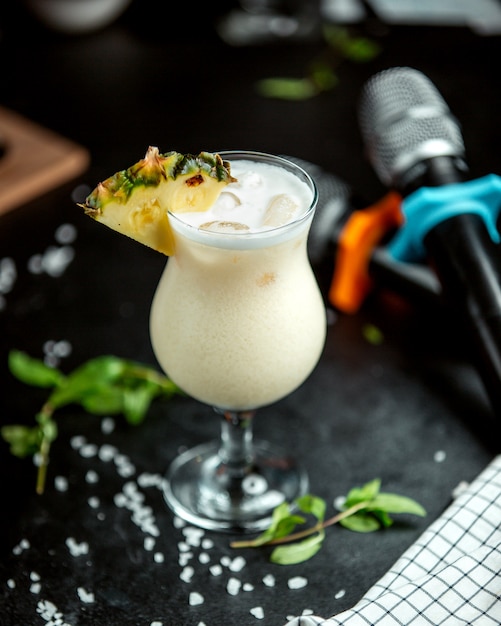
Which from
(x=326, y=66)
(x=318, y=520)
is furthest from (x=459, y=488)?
(x=326, y=66)

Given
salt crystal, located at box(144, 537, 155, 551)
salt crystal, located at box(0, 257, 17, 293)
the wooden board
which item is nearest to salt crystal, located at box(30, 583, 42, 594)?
salt crystal, located at box(144, 537, 155, 551)

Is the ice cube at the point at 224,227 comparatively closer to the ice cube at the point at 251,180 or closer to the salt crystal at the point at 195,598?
the ice cube at the point at 251,180

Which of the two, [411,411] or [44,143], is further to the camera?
[44,143]

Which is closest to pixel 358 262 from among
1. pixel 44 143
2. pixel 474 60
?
pixel 44 143

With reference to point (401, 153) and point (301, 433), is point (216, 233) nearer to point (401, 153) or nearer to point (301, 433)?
point (301, 433)

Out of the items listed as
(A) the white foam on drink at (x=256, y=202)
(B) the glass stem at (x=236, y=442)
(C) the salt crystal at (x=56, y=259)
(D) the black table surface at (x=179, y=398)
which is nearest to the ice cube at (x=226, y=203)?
(A) the white foam on drink at (x=256, y=202)

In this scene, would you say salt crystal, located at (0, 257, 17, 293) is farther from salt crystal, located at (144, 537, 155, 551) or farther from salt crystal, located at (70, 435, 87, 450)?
salt crystal, located at (144, 537, 155, 551)

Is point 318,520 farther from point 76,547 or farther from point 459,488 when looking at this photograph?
point 76,547
